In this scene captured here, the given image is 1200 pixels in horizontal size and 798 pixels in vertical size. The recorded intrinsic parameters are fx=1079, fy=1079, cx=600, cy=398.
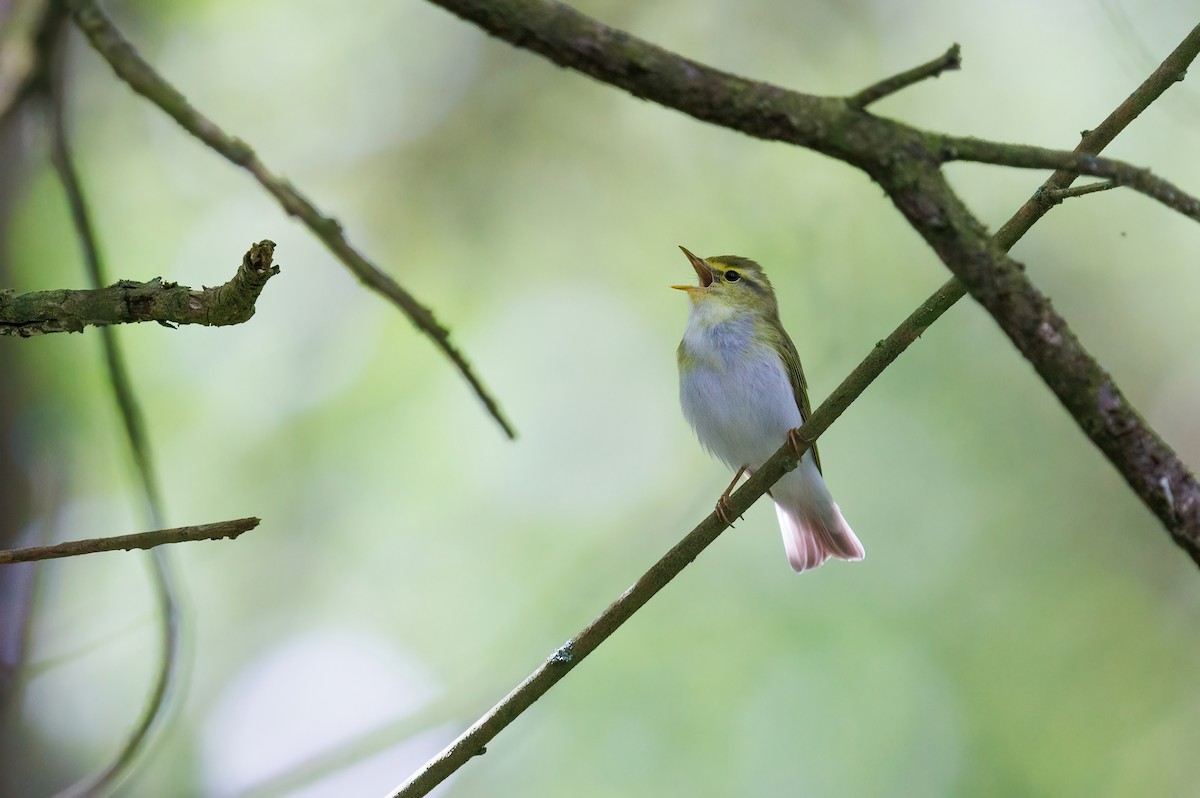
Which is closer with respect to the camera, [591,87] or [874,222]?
[874,222]

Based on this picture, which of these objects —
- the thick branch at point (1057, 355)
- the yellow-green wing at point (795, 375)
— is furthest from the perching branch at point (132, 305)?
the yellow-green wing at point (795, 375)

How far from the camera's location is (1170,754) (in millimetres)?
7273

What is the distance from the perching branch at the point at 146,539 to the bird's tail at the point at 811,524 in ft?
13.7

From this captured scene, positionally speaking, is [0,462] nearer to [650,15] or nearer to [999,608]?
[650,15]

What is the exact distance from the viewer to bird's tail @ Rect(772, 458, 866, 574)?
570cm

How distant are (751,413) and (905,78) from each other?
393 centimetres

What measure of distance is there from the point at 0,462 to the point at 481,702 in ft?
9.00

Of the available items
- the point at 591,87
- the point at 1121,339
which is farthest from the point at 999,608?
the point at 591,87

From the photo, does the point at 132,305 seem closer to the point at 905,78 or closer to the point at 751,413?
the point at 905,78

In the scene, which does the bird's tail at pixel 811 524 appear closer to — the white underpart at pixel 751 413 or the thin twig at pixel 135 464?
Result: the white underpart at pixel 751 413

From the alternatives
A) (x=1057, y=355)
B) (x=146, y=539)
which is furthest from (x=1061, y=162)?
(x=146, y=539)

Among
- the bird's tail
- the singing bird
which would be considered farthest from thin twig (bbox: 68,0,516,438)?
the bird's tail

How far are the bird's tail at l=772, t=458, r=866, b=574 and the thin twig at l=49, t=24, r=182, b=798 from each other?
334 centimetres

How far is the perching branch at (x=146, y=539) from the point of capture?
178 centimetres
